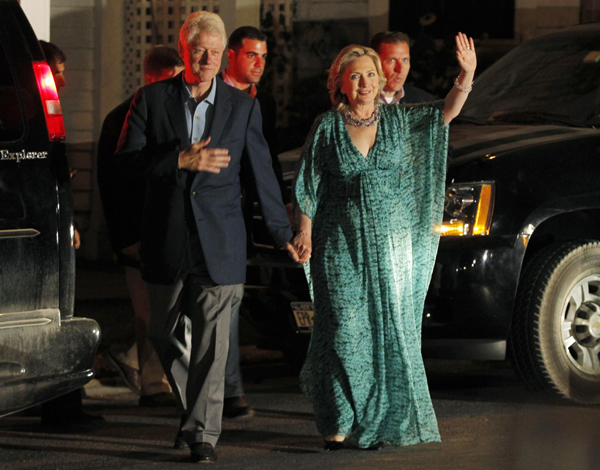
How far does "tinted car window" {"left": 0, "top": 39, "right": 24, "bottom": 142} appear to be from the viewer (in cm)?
464

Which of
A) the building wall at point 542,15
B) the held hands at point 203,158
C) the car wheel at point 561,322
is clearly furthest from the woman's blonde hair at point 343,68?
→ the building wall at point 542,15

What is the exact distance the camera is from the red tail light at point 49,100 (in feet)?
15.5

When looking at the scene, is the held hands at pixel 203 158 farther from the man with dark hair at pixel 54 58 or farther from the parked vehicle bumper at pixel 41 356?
the man with dark hair at pixel 54 58

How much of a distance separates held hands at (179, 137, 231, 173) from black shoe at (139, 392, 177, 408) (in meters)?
1.89

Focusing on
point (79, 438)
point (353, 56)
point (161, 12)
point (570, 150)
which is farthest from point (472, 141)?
point (161, 12)

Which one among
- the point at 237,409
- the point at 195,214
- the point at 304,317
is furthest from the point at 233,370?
the point at 195,214

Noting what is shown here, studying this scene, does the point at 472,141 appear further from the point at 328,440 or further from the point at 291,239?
the point at 328,440

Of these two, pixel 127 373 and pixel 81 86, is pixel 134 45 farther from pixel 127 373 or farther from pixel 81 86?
pixel 127 373

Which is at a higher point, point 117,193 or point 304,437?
point 117,193

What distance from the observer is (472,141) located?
21.5 feet

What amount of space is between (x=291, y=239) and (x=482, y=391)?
193 cm

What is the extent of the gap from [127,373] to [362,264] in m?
1.95

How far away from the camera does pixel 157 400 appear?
659cm

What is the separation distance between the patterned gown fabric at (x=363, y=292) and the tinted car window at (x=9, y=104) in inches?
56.9
